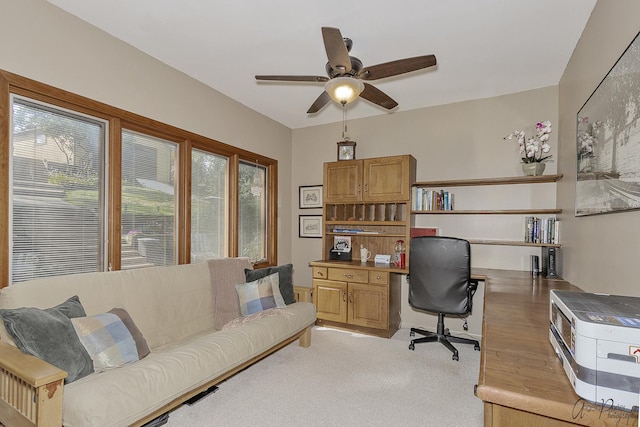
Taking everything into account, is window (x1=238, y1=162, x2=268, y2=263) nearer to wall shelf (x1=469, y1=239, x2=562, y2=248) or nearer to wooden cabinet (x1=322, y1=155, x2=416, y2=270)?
wooden cabinet (x1=322, y1=155, x2=416, y2=270)

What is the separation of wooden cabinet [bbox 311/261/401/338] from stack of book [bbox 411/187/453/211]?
86 cm

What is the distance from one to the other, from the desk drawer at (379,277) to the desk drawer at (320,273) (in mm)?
595

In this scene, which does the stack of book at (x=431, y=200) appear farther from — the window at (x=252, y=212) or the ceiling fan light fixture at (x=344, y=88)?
the window at (x=252, y=212)

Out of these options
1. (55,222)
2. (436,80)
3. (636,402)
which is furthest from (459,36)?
(55,222)

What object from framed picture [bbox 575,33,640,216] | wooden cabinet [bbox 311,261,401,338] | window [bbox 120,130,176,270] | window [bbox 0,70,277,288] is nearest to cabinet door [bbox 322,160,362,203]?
wooden cabinet [bbox 311,261,401,338]

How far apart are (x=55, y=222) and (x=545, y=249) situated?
422cm

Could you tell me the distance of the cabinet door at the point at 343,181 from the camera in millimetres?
3996

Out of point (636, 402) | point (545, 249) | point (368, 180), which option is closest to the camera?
point (636, 402)

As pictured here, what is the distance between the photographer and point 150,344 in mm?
2275

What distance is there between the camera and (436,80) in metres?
3.21


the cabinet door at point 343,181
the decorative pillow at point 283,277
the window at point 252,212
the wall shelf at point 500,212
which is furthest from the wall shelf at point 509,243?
the window at point 252,212

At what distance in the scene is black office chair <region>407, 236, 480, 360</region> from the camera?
2.98 meters

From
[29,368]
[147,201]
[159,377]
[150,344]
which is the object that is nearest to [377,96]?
[147,201]

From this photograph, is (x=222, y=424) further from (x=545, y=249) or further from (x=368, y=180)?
(x=545, y=249)
